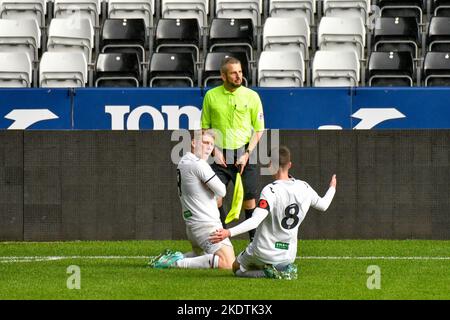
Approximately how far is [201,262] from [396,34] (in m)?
9.50

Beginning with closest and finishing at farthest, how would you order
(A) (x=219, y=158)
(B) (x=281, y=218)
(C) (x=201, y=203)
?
(B) (x=281, y=218) → (C) (x=201, y=203) → (A) (x=219, y=158)

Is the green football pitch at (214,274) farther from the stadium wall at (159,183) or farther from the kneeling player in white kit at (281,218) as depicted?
the stadium wall at (159,183)

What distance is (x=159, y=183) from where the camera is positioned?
58.9 ft

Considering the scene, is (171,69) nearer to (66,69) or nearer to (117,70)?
(117,70)

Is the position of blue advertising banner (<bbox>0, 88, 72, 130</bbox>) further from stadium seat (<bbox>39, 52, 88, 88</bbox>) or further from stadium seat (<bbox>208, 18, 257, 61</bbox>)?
stadium seat (<bbox>208, 18, 257, 61</bbox>)

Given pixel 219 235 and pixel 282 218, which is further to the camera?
pixel 282 218

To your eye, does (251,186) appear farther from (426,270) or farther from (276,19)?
(276,19)

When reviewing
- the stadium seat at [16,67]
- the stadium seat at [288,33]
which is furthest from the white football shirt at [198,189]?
the stadium seat at [288,33]

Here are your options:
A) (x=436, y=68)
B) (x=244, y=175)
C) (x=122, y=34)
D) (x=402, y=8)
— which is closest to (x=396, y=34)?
(x=402, y=8)

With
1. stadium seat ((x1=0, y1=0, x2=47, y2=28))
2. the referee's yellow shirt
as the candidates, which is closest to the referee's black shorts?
the referee's yellow shirt

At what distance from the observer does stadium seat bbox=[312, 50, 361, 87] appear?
21344 mm

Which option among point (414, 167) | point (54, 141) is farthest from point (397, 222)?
point (54, 141)

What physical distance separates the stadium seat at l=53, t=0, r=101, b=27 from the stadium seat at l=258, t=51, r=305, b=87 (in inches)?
139

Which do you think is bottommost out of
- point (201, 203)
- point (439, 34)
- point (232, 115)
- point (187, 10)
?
point (201, 203)
